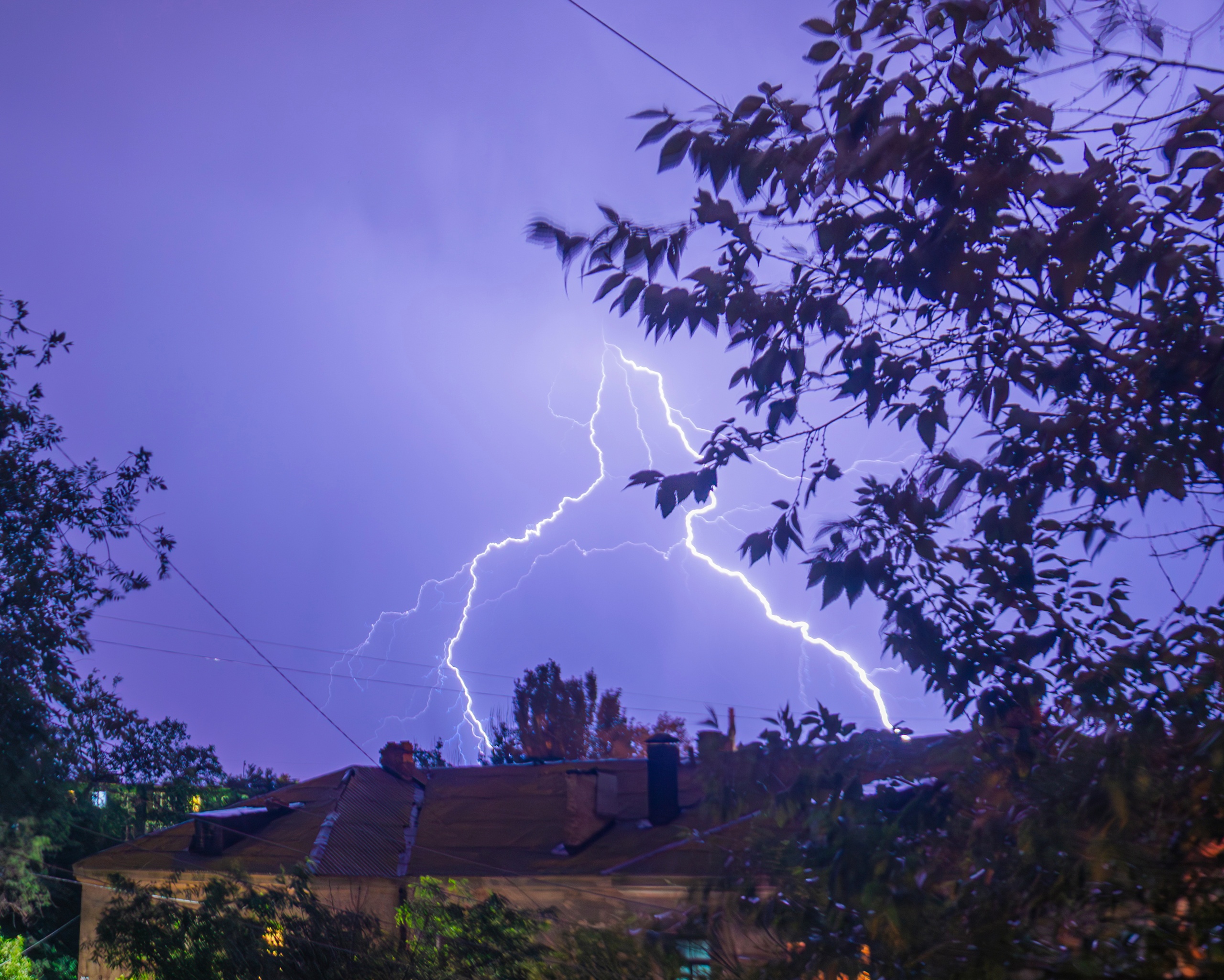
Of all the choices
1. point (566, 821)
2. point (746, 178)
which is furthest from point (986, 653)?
point (566, 821)

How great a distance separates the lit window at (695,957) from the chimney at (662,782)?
1068 cm

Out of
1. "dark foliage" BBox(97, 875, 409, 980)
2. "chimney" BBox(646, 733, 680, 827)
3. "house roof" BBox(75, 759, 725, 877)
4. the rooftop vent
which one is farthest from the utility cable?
"chimney" BBox(646, 733, 680, 827)

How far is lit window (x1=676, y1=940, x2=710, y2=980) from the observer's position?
122 inches

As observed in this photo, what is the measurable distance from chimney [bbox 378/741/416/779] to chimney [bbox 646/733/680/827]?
8216 mm

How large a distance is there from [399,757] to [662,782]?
9433 millimetres

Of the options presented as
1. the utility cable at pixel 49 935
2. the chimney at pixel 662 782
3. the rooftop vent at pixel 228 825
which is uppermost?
the chimney at pixel 662 782

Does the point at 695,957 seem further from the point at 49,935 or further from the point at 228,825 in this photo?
the point at 49,935

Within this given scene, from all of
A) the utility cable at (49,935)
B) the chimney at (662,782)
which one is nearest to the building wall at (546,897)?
the utility cable at (49,935)

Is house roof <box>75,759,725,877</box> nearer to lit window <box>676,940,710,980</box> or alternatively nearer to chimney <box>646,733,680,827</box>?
chimney <box>646,733,680,827</box>

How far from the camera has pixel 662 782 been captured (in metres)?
14.0

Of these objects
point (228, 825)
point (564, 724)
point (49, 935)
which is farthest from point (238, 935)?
point (564, 724)

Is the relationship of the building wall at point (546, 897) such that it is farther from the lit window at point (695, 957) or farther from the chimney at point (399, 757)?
the chimney at point (399, 757)

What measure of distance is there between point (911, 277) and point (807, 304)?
0.47 metres

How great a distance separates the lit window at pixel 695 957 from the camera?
309cm
